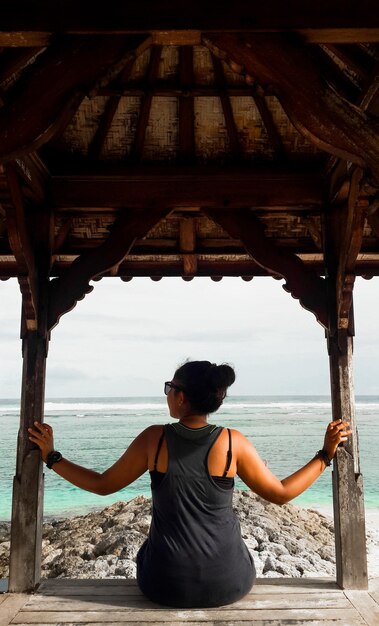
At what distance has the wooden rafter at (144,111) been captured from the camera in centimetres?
321

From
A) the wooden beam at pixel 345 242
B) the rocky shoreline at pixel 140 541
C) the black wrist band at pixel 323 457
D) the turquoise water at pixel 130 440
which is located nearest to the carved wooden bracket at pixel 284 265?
the wooden beam at pixel 345 242

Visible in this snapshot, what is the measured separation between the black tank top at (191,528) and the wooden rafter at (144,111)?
2.16 metres

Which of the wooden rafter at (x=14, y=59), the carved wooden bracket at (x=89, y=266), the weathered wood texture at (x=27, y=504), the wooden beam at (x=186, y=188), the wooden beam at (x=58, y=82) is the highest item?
the wooden rafter at (x=14, y=59)

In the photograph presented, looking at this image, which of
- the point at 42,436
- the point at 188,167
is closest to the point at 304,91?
the point at 188,167

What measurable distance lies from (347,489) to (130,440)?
2873cm

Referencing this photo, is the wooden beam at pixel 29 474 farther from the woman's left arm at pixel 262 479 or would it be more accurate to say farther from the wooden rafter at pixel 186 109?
the woman's left arm at pixel 262 479

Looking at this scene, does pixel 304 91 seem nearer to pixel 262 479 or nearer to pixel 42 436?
pixel 262 479

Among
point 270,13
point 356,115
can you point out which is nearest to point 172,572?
point 356,115

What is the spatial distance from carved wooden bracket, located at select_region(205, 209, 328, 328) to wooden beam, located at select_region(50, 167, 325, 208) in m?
0.17

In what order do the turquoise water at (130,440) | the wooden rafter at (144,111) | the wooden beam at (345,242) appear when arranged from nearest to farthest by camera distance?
1. the wooden rafter at (144,111)
2. the wooden beam at (345,242)
3. the turquoise water at (130,440)

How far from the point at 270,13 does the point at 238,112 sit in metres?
1.55

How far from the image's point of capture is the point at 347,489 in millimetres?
3646

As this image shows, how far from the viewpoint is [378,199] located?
3289mm

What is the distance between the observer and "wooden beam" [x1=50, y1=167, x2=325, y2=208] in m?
3.98
